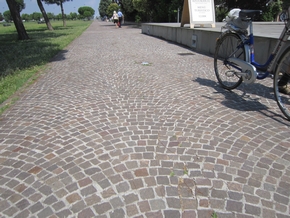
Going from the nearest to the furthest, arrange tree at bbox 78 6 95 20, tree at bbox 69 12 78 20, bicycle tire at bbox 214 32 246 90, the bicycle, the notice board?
the bicycle → bicycle tire at bbox 214 32 246 90 → the notice board → tree at bbox 78 6 95 20 → tree at bbox 69 12 78 20

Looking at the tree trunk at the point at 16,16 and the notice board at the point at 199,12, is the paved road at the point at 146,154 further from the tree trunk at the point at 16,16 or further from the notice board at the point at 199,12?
the tree trunk at the point at 16,16

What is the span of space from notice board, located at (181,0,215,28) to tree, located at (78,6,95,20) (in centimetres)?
13138

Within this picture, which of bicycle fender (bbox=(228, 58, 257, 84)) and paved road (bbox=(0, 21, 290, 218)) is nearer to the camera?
paved road (bbox=(0, 21, 290, 218))

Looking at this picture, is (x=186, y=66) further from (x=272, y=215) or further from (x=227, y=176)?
(x=272, y=215)

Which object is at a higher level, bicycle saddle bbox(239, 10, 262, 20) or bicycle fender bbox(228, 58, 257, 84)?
bicycle saddle bbox(239, 10, 262, 20)

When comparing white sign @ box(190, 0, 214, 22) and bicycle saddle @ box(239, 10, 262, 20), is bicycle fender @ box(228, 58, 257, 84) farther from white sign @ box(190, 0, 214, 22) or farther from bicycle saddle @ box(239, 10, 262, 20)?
white sign @ box(190, 0, 214, 22)

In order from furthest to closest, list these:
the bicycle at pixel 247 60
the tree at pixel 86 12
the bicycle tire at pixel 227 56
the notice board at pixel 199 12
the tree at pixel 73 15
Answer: the tree at pixel 73 15
the tree at pixel 86 12
the notice board at pixel 199 12
the bicycle tire at pixel 227 56
the bicycle at pixel 247 60

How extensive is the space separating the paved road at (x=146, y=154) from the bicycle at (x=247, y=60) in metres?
0.34

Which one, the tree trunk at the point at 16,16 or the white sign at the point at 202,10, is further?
the tree trunk at the point at 16,16

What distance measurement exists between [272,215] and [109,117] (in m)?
2.40

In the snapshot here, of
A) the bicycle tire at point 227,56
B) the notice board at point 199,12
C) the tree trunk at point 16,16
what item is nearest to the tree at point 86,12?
the tree trunk at point 16,16

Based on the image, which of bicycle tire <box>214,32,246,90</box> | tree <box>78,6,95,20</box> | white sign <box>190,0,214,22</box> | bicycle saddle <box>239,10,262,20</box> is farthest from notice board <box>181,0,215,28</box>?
tree <box>78,6,95,20</box>

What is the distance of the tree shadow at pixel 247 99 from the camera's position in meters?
3.60

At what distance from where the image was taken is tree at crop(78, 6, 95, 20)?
130 metres
